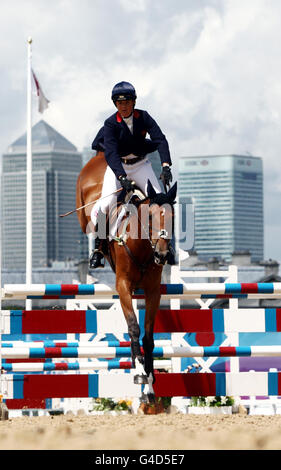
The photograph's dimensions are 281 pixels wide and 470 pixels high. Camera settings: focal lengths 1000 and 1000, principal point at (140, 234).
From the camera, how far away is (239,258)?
66438 millimetres

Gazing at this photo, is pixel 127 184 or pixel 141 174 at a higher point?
pixel 141 174

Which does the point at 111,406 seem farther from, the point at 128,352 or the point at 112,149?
the point at 112,149

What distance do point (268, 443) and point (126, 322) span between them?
3411 millimetres

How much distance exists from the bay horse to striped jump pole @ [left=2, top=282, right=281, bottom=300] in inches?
10.3

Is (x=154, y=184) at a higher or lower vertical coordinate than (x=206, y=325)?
higher

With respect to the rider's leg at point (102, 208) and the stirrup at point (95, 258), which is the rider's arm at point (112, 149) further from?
the stirrup at point (95, 258)

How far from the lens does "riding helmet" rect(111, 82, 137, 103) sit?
8.77 meters

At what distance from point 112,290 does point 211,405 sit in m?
3.97

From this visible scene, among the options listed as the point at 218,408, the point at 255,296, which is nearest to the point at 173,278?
the point at 218,408

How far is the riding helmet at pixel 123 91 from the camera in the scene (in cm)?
877

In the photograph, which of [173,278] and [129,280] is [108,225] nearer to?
[129,280]

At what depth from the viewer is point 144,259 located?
8.37 meters

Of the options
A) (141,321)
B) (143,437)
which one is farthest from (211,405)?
(143,437)

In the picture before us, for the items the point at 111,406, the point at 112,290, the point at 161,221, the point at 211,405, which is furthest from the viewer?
the point at 111,406
